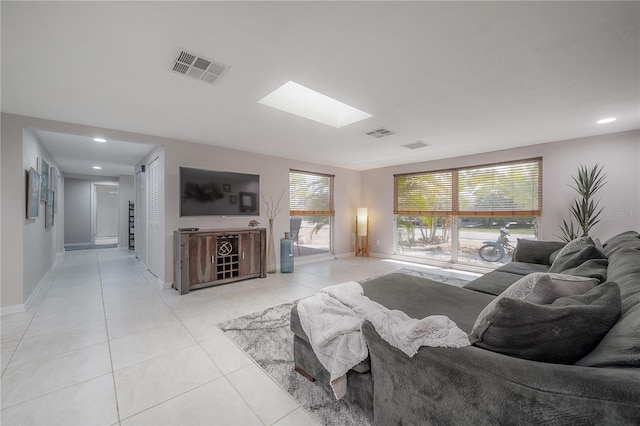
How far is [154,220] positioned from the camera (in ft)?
15.3

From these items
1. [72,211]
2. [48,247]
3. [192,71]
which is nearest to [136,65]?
[192,71]

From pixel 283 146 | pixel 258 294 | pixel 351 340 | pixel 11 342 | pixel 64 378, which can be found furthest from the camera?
pixel 283 146

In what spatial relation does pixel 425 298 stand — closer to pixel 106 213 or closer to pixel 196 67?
pixel 196 67

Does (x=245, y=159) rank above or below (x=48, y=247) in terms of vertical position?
above

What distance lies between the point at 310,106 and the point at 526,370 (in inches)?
123

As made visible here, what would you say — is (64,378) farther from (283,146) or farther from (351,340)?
(283,146)

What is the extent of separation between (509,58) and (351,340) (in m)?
2.30

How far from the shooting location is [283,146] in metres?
4.59

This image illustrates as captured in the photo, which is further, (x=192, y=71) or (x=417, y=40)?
(x=192, y=71)

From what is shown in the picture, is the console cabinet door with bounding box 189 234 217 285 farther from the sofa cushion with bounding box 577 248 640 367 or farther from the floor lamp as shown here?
the sofa cushion with bounding box 577 248 640 367

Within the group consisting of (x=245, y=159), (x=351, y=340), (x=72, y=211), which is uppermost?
(x=245, y=159)

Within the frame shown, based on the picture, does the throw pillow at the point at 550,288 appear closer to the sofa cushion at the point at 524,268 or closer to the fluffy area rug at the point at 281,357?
the fluffy area rug at the point at 281,357

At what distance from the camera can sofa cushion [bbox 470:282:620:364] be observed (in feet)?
3.15

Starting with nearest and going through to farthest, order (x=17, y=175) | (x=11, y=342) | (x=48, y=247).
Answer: (x=11, y=342) → (x=17, y=175) → (x=48, y=247)
